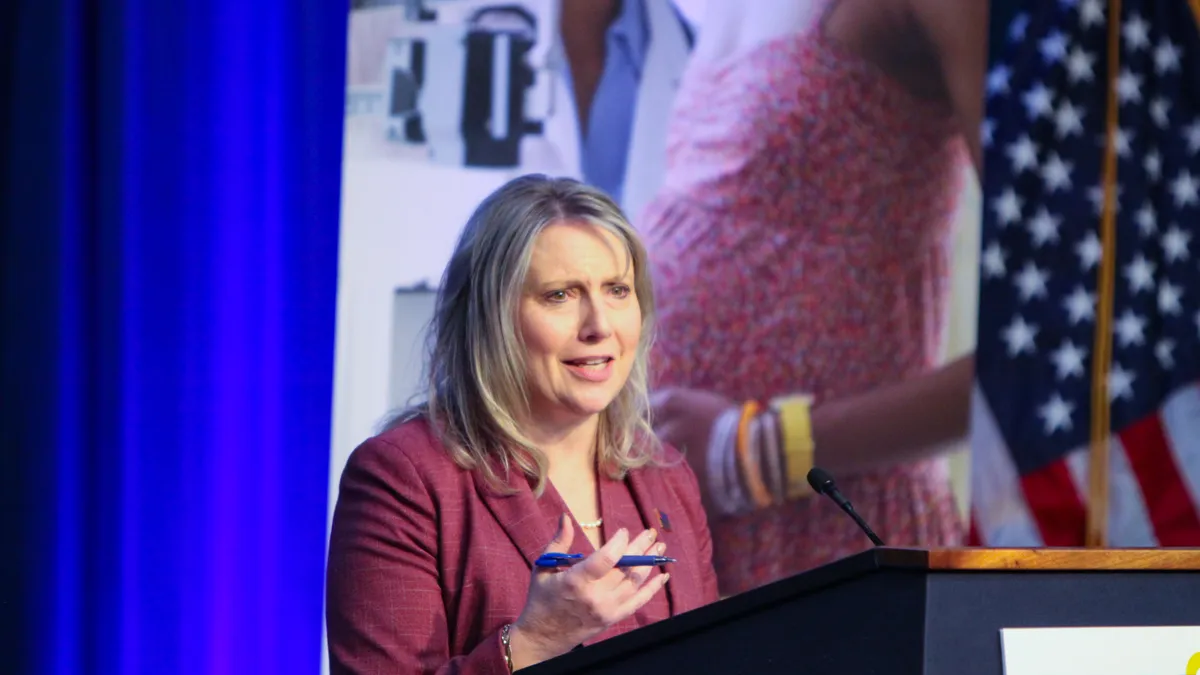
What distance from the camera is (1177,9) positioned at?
3734 millimetres

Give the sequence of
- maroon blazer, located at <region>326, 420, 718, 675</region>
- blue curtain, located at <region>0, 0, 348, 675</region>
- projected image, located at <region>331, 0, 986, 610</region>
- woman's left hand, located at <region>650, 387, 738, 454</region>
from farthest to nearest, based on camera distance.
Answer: woman's left hand, located at <region>650, 387, 738, 454</region> → projected image, located at <region>331, 0, 986, 610</region> → blue curtain, located at <region>0, 0, 348, 675</region> → maroon blazer, located at <region>326, 420, 718, 675</region>

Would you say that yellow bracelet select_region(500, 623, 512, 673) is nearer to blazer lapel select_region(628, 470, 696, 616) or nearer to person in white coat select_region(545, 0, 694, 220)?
blazer lapel select_region(628, 470, 696, 616)

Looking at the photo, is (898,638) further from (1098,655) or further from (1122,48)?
(1122,48)

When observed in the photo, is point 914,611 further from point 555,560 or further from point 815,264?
point 815,264

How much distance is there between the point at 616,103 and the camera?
334cm

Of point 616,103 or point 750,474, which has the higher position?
point 616,103

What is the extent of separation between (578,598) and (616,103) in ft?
6.92

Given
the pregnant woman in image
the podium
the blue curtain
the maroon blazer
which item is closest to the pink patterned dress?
the pregnant woman in image

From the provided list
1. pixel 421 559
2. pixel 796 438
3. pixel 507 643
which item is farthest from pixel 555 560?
pixel 796 438

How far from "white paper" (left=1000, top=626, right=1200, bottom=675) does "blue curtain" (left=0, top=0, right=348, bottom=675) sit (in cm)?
217

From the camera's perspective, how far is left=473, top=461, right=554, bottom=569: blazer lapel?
6.07 feet

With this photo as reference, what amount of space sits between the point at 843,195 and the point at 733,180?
0.32 m

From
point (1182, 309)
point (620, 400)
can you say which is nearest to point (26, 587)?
point (620, 400)

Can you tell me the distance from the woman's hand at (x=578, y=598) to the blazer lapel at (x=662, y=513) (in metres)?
0.48
